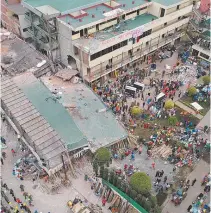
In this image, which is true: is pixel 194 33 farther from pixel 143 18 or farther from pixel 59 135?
pixel 59 135

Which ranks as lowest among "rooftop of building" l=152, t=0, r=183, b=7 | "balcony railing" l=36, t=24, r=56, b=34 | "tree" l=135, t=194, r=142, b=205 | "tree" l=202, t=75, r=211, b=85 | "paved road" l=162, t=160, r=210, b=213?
"paved road" l=162, t=160, r=210, b=213

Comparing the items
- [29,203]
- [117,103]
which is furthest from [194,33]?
Answer: [29,203]

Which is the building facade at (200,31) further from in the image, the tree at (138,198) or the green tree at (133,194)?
the tree at (138,198)

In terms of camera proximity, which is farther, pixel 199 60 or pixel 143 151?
pixel 199 60

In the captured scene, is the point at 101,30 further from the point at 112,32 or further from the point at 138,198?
the point at 138,198

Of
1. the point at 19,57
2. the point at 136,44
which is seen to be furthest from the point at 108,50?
the point at 19,57

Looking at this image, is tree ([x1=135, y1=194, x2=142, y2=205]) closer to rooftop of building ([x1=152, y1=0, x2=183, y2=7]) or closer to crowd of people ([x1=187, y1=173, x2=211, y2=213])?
crowd of people ([x1=187, y1=173, x2=211, y2=213])

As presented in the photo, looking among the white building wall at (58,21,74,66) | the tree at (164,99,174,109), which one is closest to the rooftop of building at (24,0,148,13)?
the white building wall at (58,21,74,66)
